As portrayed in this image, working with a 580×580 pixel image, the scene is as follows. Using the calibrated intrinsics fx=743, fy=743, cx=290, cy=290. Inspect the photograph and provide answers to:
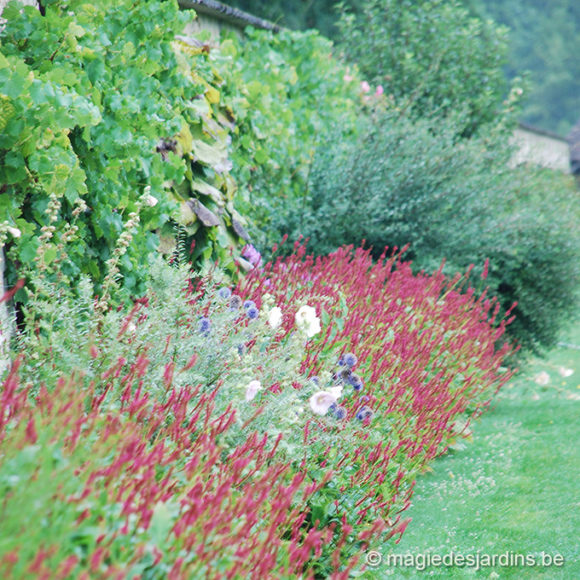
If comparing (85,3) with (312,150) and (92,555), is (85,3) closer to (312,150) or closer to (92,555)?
(92,555)

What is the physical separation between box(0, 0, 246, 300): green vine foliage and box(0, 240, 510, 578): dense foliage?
335mm

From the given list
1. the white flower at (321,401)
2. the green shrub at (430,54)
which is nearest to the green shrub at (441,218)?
the green shrub at (430,54)

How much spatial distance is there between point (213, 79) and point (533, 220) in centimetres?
412

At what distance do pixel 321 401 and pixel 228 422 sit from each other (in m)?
1.00

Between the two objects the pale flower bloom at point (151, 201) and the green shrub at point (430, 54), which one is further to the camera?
the green shrub at point (430, 54)

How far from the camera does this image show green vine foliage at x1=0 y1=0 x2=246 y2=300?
356cm

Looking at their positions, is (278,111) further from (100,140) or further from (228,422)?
(228,422)

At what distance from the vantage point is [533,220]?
8383 mm

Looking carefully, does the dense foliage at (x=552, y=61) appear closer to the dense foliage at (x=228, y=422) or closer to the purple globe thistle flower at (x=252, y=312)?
the dense foliage at (x=228, y=422)

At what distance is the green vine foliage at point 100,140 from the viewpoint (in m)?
3.56

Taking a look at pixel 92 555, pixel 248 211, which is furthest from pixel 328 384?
pixel 248 211

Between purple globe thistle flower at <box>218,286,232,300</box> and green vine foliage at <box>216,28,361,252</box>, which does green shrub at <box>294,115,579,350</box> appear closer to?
green vine foliage at <box>216,28,361,252</box>

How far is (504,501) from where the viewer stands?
462cm

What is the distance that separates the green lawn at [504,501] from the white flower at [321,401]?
→ 2.67 ft
